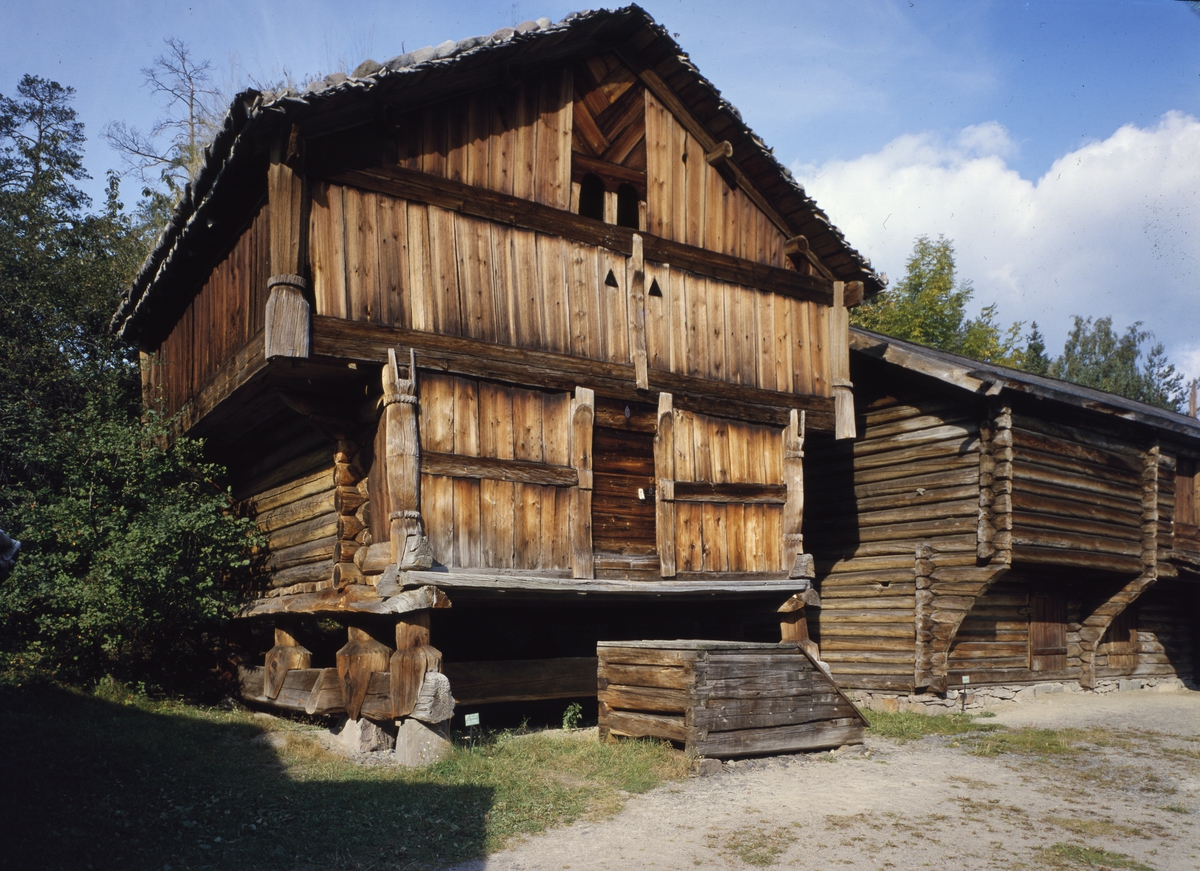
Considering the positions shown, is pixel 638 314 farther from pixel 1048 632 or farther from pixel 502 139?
pixel 1048 632

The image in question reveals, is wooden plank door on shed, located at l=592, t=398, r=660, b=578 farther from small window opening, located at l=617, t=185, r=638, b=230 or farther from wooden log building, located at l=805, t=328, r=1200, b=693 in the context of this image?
wooden log building, located at l=805, t=328, r=1200, b=693

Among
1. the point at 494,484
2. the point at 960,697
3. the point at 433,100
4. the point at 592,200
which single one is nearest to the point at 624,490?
the point at 494,484

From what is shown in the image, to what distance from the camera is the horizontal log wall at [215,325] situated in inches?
440

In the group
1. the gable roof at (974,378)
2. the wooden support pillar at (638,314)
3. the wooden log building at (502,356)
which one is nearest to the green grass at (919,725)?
the wooden log building at (502,356)

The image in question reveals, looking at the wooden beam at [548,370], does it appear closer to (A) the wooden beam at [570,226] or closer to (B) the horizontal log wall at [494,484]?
(B) the horizontal log wall at [494,484]

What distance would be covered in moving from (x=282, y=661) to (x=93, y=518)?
3.12 m

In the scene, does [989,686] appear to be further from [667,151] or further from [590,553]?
[667,151]

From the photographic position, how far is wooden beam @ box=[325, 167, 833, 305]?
11000 mm

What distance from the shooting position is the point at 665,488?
42.0 ft

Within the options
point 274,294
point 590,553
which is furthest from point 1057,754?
point 274,294

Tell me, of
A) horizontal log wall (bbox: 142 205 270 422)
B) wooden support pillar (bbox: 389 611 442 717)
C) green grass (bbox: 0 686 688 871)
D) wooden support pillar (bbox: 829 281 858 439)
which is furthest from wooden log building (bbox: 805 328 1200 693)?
horizontal log wall (bbox: 142 205 270 422)

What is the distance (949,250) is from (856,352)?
22.7 meters

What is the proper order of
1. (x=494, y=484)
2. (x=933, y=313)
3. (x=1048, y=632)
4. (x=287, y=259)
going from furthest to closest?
(x=933, y=313), (x=1048, y=632), (x=494, y=484), (x=287, y=259)

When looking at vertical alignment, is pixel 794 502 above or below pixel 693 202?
below
